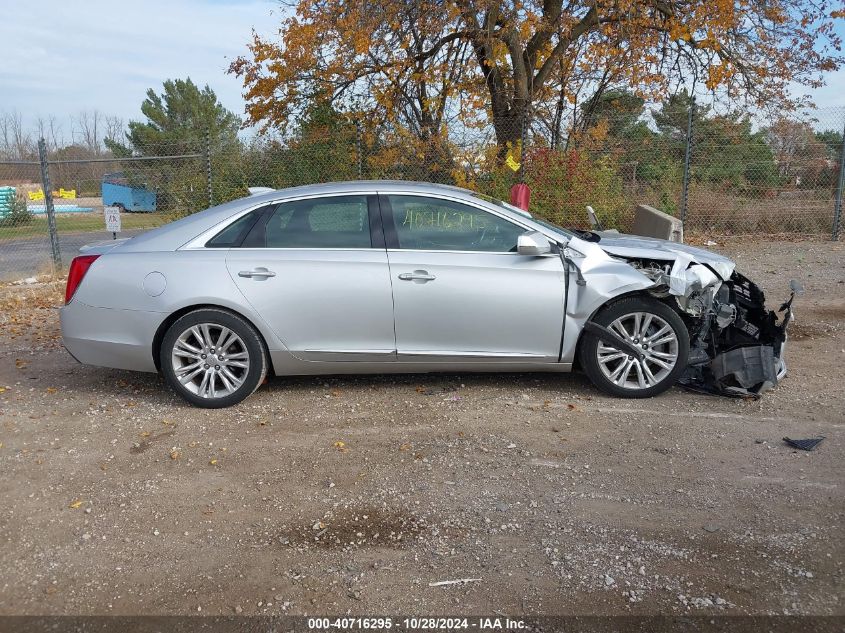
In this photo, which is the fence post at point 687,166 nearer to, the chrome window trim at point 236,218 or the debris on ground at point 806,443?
the debris on ground at point 806,443

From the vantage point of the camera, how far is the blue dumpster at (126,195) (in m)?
14.5

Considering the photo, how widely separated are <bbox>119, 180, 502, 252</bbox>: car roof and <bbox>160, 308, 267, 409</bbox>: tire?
599 mm

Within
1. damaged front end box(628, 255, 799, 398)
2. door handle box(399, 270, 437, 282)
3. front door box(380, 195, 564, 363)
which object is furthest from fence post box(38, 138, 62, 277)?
damaged front end box(628, 255, 799, 398)

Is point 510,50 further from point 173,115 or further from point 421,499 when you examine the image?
point 173,115

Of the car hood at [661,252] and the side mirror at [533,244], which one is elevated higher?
the side mirror at [533,244]

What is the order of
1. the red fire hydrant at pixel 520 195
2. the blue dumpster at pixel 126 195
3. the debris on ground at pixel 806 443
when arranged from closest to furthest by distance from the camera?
the debris on ground at pixel 806 443 → the red fire hydrant at pixel 520 195 → the blue dumpster at pixel 126 195

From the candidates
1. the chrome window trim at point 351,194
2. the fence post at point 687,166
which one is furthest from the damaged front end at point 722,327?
the fence post at point 687,166

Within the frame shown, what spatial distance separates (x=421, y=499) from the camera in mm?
3674

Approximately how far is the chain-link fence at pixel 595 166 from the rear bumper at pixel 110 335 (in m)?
7.88

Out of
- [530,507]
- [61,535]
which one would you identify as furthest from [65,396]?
[530,507]

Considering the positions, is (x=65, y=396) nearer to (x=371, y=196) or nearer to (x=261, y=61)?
(x=371, y=196)

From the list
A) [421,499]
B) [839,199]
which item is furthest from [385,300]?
[839,199]

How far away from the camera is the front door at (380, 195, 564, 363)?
4.96 meters

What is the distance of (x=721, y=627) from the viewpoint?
8.61 feet
